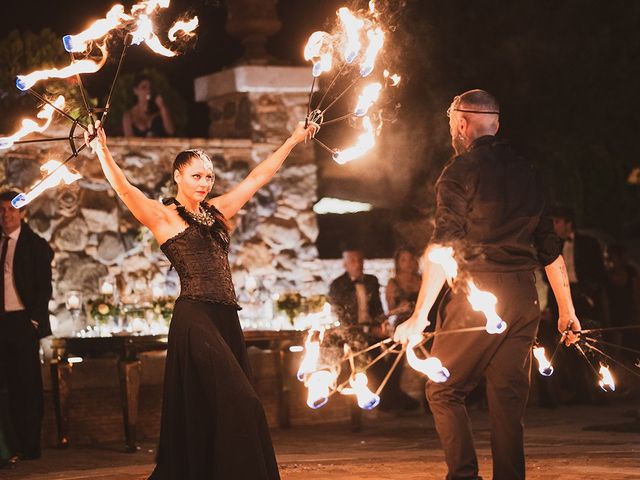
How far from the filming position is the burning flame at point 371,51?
24.8 ft

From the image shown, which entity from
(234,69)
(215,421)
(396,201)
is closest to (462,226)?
(215,421)

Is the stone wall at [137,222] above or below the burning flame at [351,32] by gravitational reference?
below

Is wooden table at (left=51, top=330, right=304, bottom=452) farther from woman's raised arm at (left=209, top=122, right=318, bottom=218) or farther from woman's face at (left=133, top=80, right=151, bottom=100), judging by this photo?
woman's raised arm at (left=209, top=122, right=318, bottom=218)

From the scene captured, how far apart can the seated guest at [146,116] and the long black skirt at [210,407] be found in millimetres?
6184

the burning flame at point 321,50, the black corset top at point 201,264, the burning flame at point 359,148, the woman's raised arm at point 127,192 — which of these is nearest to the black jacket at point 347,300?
the burning flame at point 359,148

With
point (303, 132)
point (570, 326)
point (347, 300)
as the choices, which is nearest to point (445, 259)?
point (570, 326)

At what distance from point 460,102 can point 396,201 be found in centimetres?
871

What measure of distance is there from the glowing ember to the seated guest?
7193 millimetres

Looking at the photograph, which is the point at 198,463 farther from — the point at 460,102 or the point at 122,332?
the point at 122,332

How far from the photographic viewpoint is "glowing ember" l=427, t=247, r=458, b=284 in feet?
20.9

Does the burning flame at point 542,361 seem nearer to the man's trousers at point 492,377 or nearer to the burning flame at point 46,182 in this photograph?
the man's trousers at point 492,377

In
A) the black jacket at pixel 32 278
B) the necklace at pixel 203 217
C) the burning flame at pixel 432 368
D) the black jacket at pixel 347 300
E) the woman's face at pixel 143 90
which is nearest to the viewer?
the burning flame at pixel 432 368

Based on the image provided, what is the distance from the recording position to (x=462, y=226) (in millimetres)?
6543

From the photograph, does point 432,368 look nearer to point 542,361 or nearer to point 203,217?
point 542,361
